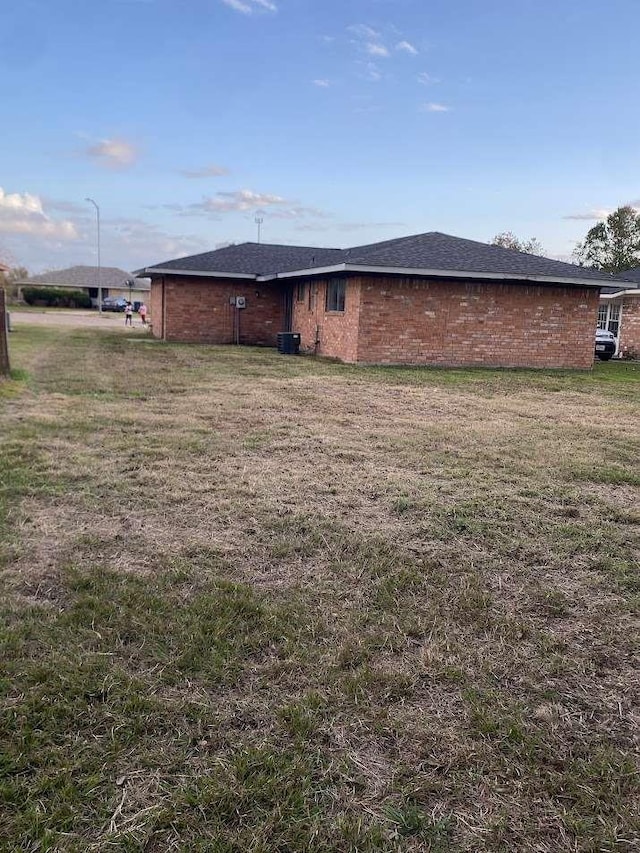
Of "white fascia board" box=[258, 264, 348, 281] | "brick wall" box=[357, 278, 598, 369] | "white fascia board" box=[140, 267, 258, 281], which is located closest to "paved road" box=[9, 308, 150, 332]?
"white fascia board" box=[140, 267, 258, 281]

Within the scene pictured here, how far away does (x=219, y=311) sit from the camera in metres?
24.0

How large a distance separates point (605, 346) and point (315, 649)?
23659 millimetres

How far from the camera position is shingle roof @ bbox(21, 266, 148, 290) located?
73250 millimetres

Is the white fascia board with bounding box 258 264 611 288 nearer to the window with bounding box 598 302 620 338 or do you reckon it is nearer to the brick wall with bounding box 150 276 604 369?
the brick wall with bounding box 150 276 604 369

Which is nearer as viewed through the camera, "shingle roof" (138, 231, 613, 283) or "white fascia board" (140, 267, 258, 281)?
"shingle roof" (138, 231, 613, 283)

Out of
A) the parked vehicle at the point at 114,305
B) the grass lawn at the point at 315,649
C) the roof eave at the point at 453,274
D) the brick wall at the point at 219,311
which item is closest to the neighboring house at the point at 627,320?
the roof eave at the point at 453,274

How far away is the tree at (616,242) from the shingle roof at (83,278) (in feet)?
153

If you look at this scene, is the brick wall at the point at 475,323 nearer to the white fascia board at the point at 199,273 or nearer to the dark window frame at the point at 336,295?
the dark window frame at the point at 336,295

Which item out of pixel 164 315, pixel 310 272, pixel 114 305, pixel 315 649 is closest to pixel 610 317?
pixel 310 272

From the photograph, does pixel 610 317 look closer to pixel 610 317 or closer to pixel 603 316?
pixel 610 317

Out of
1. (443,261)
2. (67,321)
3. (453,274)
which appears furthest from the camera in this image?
(67,321)

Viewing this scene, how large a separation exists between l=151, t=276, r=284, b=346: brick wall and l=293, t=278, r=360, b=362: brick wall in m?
1.90

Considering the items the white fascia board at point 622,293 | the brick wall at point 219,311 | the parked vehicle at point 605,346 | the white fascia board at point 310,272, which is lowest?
the parked vehicle at point 605,346

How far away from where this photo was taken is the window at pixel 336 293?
18125 millimetres
